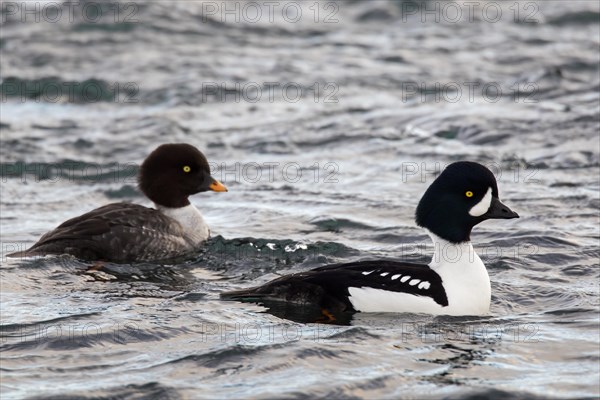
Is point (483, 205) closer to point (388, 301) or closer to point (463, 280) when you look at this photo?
point (463, 280)

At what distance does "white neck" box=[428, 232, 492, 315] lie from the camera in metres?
9.93

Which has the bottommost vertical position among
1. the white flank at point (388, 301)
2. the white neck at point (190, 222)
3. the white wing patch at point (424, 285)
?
the white flank at point (388, 301)

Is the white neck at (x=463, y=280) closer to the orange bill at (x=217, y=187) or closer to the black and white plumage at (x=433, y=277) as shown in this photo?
the black and white plumage at (x=433, y=277)

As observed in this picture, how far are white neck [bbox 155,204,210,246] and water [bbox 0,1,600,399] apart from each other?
0.74ft

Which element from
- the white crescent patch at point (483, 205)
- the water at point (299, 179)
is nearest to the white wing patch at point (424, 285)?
the water at point (299, 179)

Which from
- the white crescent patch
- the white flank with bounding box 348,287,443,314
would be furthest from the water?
the white crescent patch

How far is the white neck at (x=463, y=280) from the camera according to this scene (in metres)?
9.93

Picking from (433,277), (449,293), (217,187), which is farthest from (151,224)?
(449,293)

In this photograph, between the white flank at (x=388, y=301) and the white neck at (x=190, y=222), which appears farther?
the white neck at (x=190, y=222)

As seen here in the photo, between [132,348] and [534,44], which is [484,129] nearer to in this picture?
[534,44]

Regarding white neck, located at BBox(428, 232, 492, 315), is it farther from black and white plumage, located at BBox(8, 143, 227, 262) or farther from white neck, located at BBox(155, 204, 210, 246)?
white neck, located at BBox(155, 204, 210, 246)

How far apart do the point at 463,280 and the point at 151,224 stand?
4029mm

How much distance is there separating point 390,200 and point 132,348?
612 centimetres

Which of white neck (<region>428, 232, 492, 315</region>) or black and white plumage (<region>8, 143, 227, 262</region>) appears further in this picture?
black and white plumage (<region>8, 143, 227, 262</region>)
